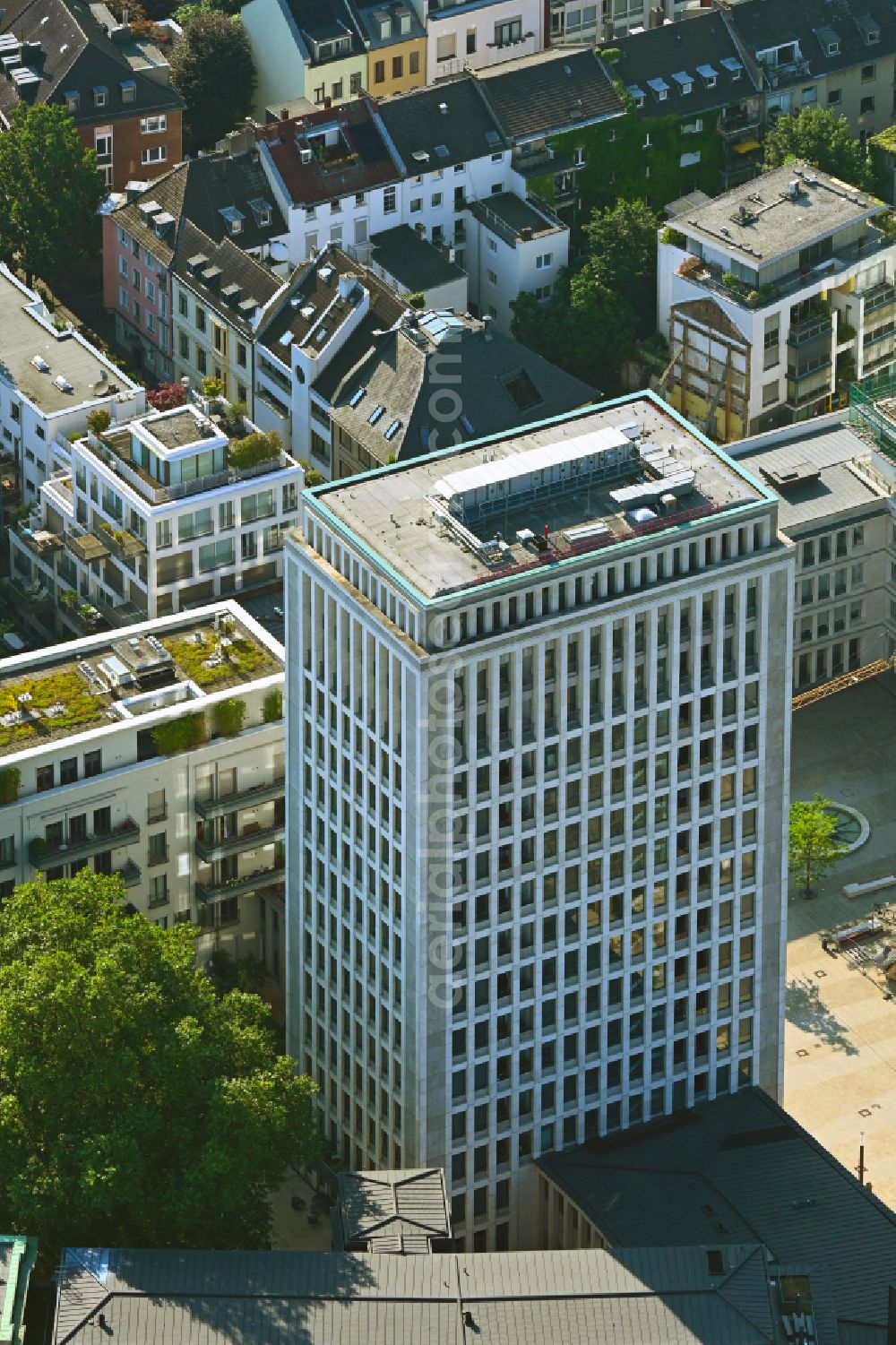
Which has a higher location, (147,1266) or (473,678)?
(473,678)

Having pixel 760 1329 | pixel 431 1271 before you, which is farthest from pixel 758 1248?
pixel 431 1271

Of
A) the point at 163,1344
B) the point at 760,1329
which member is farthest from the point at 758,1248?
the point at 163,1344

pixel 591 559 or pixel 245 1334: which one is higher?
pixel 591 559

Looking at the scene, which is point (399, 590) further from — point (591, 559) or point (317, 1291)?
point (317, 1291)

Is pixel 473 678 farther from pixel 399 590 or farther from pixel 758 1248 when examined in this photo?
pixel 758 1248
